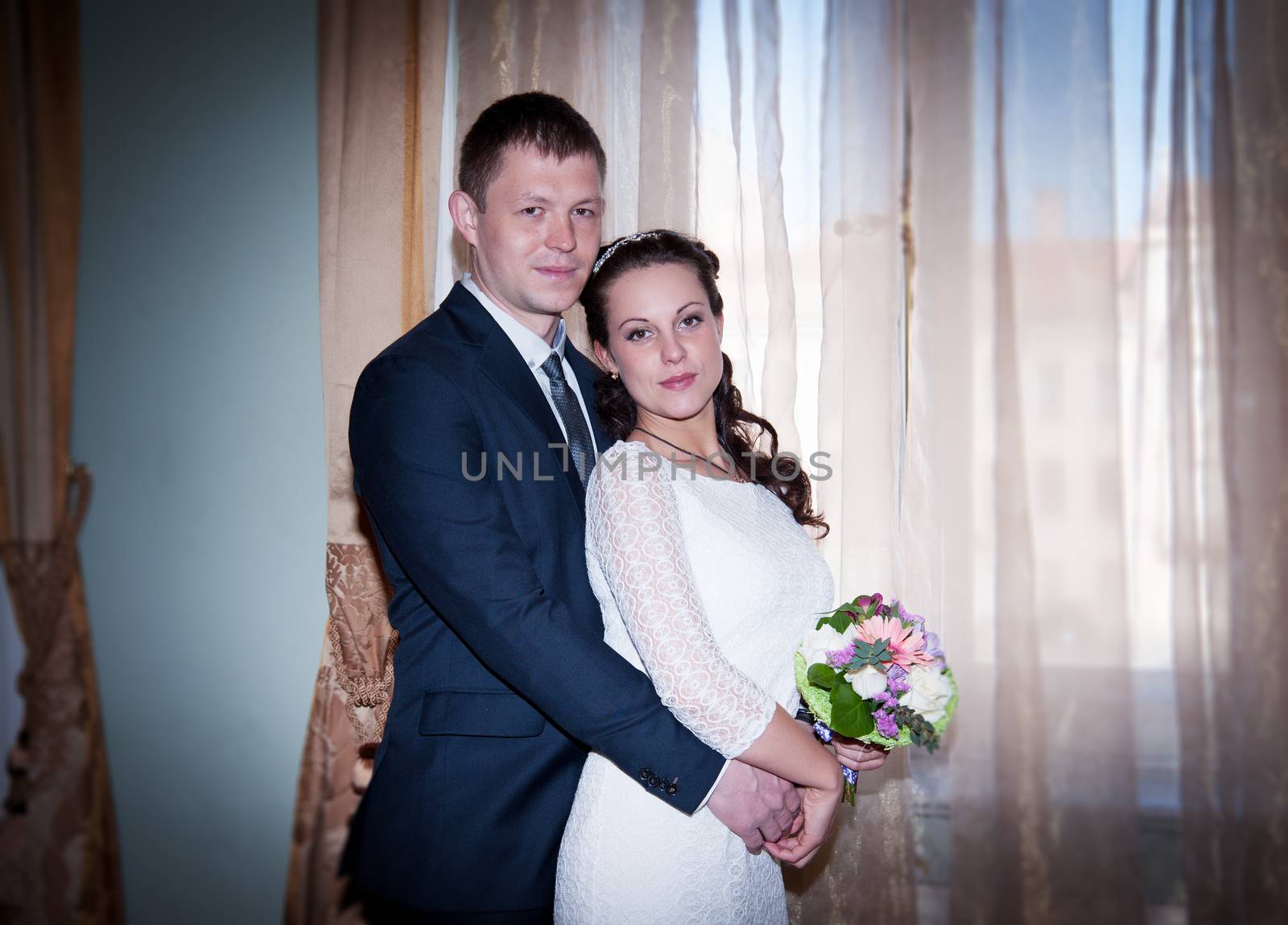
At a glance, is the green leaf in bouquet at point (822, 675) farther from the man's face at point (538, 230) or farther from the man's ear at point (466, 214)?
the man's ear at point (466, 214)

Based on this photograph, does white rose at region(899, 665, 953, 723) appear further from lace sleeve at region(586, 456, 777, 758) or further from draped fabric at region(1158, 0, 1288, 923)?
draped fabric at region(1158, 0, 1288, 923)

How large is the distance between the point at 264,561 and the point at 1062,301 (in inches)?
93.8

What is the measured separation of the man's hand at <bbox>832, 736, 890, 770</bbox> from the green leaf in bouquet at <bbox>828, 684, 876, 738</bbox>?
16 centimetres

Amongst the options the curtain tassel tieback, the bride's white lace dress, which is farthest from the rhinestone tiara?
the curtain tassel tieback

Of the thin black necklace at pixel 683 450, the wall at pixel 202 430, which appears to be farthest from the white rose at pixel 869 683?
the wall at pixel 202 430

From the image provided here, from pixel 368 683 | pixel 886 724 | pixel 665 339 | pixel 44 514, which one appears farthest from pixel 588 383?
pixel 44 514

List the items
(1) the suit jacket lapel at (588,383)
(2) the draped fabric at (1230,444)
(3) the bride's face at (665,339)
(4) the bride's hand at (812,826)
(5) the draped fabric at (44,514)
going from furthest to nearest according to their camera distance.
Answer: (5) the draped fabric at (44,514)
(2) the draped fabric at (1230,444)
(1) the suit jacket lapel at (588,383)
(3) the bride's face at (665,339)
(4) the bride's hand at (812,826)

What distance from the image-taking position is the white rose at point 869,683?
1.34m

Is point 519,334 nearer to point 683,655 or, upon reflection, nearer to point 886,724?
point 683,655

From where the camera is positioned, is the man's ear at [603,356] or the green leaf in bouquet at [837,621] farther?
the man's ear at [603,356]

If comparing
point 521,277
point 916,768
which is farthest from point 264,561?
point 916,768

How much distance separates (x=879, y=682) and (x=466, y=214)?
113cm

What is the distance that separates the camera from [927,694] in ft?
4.47

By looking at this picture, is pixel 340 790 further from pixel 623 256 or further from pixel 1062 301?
pixel 1062 301
